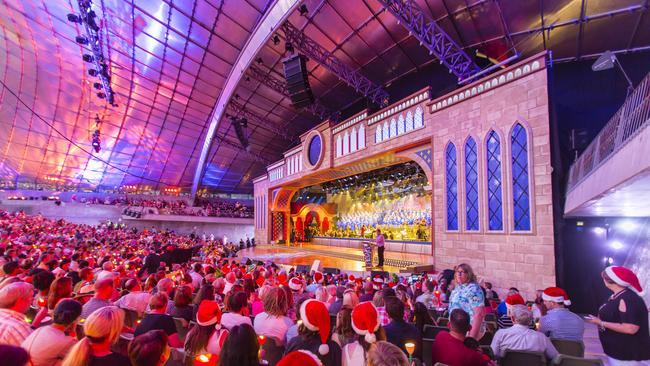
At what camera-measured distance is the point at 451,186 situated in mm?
10750

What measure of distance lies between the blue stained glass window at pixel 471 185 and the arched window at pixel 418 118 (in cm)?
210

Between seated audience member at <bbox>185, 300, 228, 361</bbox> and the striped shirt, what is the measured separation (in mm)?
1156

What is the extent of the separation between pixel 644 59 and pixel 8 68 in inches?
1533

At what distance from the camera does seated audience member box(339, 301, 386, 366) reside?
246 cm

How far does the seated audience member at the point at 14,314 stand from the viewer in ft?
7.78

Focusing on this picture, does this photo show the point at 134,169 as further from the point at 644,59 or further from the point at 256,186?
the point at 644,59

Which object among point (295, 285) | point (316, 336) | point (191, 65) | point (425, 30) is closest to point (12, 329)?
point (316, 336)

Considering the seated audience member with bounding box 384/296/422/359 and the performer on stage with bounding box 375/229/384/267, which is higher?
the seated audience member with bounding box 384/296/422/359

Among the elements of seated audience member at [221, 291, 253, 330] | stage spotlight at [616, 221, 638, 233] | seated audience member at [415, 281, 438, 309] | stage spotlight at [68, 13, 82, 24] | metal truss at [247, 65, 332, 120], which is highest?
stage spotlight at [68, 13, 82, 24]

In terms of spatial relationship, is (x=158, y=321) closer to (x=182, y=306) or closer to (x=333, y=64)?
(x=182, y=306)

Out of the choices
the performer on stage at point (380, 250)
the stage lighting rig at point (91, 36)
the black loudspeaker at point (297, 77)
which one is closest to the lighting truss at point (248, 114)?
the stage lighting rig at point (91, 36)

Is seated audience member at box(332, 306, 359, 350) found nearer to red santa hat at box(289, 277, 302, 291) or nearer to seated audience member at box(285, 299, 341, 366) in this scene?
seated audience member at box(285, 299, 341, 366)

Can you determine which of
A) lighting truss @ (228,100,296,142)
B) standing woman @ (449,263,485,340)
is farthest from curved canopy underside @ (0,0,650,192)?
standing woman @ (449,263,485,340)

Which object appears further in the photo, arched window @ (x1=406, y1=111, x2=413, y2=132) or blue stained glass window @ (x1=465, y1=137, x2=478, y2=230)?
arched window @ (x1=406, y1=111, x2=413, y2=132)
